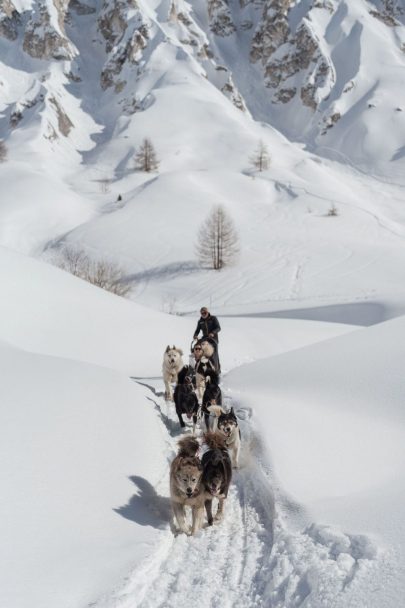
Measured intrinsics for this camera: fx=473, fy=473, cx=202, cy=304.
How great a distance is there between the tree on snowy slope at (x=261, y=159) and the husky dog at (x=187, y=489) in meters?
63.3

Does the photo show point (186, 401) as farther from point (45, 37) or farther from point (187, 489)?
point (45, 37)

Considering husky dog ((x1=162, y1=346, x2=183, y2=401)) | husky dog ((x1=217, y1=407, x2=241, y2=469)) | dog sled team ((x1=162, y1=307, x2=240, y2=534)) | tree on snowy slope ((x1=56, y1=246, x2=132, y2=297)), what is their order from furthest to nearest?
tree on snowy slope ((x1=56, y1=246, x2=132, y2=297)), husky dog ((x1=162, y1=346, x2=183, y2=401)), husky dog ((x1=217, y1=407, x2=241, y2=469)), dog sled team ((x1=162, y1=307, x2=240, y2=534))

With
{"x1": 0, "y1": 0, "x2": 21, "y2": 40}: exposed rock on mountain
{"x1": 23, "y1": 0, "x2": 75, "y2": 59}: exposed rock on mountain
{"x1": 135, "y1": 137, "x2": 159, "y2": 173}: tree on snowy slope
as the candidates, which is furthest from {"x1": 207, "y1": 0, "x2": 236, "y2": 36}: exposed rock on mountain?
{"x1": 135, "y1": 137, "x2": 159, "y2": 173}: tree on snowy slope

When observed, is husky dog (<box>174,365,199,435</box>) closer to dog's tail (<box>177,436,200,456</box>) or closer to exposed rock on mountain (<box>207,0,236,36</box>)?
dog's tail (<box>177,436,200,456</box>)

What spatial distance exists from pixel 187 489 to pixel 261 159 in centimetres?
6519

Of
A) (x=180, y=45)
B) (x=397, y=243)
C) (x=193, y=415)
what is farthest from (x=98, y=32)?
(x=193, y=415)

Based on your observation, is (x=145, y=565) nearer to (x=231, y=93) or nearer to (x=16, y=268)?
(x=16, y=268)

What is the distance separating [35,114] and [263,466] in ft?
298

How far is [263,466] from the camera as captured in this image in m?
6.48

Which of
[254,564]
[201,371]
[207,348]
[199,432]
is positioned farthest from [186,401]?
[254,564]

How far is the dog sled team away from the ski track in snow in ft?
1.11

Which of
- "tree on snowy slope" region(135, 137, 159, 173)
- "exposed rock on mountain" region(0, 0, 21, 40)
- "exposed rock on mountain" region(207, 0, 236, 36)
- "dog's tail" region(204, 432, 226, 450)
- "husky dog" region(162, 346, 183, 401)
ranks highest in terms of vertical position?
"dog's tail" region(204, 432, 226, 450)

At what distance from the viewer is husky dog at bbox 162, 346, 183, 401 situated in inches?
411

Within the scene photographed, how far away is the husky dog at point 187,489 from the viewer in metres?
5.24
